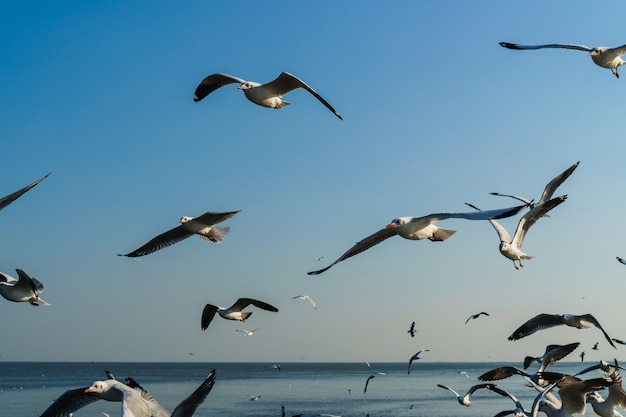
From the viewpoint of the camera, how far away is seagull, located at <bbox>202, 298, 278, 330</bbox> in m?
17.0

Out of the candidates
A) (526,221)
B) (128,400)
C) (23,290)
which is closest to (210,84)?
(23,290)

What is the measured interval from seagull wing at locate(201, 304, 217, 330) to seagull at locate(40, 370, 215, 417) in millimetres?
6828

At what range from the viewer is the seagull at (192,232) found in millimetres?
14877

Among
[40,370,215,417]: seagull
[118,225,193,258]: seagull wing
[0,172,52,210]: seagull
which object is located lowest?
[40,370,215,417]: seagull

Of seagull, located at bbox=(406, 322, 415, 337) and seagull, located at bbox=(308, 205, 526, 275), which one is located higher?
seagull, located at bbox=(308, 205, 526, 275)

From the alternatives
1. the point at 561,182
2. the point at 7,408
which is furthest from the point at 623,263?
the point at 7,408

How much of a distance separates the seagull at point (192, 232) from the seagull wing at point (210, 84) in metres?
2.19

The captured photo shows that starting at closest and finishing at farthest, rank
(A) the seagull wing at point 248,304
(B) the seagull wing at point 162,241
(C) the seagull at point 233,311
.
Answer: (B) the seagull wing at point 162,241
(A) the seagull wing at point 248,304
(C) the seagull at point 233,311

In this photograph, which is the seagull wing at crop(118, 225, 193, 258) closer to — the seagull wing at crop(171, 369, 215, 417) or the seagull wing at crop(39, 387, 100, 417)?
the seagull wing at crop(39, 387, 100, 417)

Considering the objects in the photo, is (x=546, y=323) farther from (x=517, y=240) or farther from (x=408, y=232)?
(x=408, y=232)

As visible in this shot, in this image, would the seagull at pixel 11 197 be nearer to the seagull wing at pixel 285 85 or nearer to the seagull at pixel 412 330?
the seagull wing at pixel 285 85

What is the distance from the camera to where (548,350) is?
15156 millimetres

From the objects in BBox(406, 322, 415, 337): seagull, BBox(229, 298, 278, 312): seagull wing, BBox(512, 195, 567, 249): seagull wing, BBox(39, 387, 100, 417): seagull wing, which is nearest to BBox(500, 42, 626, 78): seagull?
BBox(512, 195, 567, 249): seagull wing

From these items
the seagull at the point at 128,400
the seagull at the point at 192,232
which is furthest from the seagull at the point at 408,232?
the seagull at the point at 192,232
